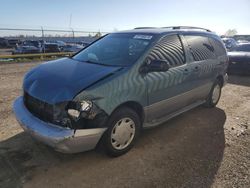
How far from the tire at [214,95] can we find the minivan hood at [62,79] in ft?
9.87

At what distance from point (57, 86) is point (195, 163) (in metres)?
2.20

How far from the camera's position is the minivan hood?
9.54ft

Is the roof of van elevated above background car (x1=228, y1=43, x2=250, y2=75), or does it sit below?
above

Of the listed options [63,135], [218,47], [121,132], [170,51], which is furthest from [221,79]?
[63,135]

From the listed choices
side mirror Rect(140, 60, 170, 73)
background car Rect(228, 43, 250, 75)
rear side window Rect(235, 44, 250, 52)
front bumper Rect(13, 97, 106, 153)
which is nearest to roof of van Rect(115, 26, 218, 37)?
side mirror Rect(140, 60, 170, 73)

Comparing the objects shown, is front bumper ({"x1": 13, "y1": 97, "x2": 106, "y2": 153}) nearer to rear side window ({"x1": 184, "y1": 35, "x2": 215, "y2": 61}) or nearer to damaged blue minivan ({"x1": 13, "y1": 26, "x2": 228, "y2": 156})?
damaged blue minivan ({"x1": 13, "y1": 26, "x2": 228, "y2": 156})

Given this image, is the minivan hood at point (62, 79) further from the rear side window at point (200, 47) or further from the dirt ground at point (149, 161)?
the rear side window at point (200, 47)

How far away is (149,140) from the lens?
3988 mm

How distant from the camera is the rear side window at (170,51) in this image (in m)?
3.79

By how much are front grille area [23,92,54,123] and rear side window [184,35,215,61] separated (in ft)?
9.60

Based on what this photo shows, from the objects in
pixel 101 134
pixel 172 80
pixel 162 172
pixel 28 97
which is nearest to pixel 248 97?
pixel 172 80

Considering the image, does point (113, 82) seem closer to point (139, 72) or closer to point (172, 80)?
point (139, 72)

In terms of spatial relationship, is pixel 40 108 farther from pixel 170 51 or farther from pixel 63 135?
pixel 170 51

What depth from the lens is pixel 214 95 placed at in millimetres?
5633
